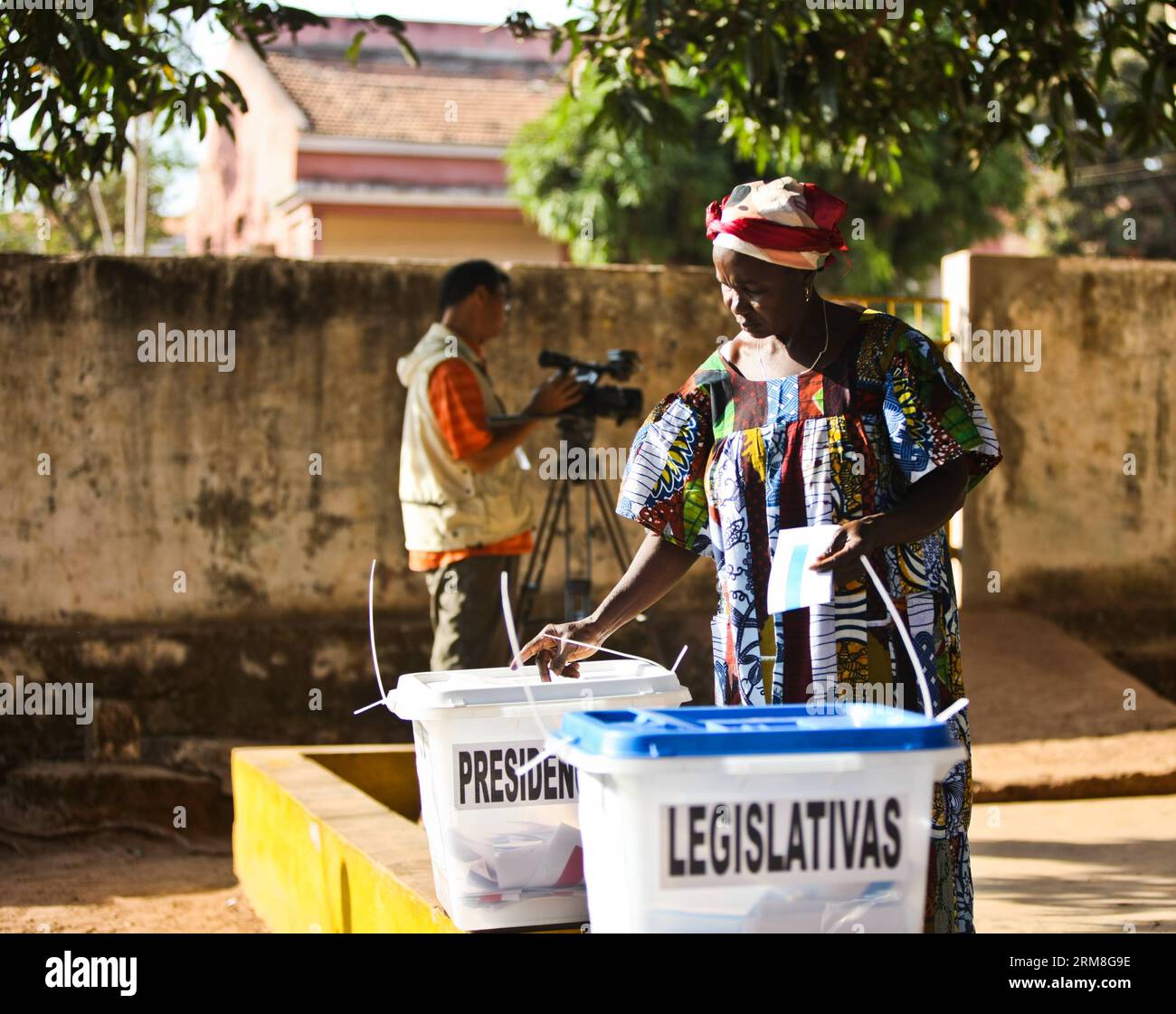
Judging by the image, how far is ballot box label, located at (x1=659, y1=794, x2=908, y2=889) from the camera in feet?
6.75

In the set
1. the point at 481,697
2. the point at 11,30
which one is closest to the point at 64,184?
the point at 11,30

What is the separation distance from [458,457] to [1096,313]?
14.8ft

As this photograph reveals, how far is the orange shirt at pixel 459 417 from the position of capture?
17.0 ft

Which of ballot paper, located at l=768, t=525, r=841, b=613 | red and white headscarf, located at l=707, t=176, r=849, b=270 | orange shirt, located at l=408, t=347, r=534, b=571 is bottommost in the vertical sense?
ballot paper, located at l=768, t=525, r=841, b=613

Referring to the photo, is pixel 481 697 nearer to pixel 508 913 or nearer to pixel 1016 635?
pixel 508 913

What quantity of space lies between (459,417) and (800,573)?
2.78 m

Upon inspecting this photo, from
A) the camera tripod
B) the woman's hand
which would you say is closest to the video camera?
the camera tripod

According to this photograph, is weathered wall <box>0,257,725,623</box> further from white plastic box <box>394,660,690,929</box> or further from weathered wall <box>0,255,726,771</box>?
white plastic box <box>394,660,690,929</box>

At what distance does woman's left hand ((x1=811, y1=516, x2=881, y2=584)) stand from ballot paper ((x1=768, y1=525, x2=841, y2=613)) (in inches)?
0.5

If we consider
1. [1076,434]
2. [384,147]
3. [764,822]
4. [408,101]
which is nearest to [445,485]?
[764,822]

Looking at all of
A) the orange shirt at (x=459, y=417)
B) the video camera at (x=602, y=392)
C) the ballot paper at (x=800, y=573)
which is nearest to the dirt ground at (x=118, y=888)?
the orange shirt at (x=459, y=417)

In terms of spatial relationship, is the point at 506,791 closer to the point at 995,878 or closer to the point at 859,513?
the point at 859,513

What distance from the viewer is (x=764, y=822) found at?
2064 mm
